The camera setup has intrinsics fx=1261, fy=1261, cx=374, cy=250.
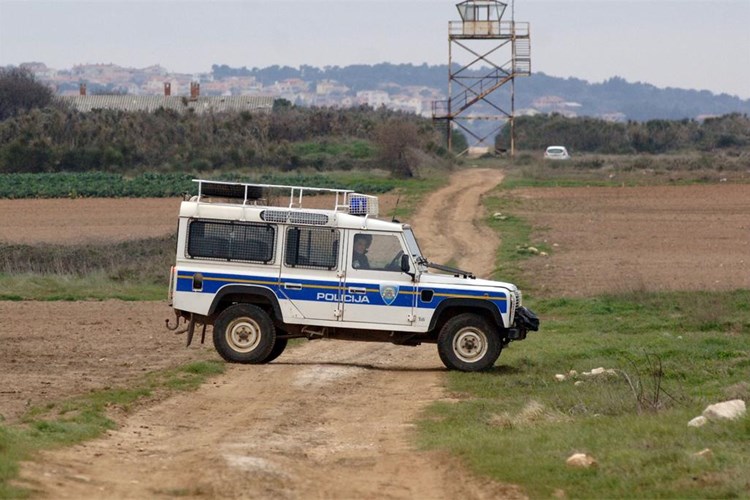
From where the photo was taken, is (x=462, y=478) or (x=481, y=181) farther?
(x=481, y=181)

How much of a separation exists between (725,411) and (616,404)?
1804 mm

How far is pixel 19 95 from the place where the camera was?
9769 cm

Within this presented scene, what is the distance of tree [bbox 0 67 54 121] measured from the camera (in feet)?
316

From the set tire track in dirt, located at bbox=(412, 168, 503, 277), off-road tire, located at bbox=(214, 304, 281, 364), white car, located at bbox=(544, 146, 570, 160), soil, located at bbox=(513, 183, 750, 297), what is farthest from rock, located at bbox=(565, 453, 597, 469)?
white car, located at bbox=(544, 146, 570, 160)

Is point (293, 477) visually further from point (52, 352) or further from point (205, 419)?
point (52, 352)

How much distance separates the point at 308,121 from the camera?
3499 inches

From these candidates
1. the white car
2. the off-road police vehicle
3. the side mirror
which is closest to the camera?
the side mirror

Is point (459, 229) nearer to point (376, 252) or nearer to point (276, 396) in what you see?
point (376, 252)

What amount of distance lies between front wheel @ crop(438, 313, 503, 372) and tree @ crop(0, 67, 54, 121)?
3190 inches

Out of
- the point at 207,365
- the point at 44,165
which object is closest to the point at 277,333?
the point at 207,365

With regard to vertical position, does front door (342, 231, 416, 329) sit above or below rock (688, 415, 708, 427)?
above

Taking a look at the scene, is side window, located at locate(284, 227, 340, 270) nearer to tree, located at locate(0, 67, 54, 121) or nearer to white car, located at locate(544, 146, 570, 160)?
white car, located at locate(544, 146, 570, 160)

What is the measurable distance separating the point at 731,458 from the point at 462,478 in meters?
2.22

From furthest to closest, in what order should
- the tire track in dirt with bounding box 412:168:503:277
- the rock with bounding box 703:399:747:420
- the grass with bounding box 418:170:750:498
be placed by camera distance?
the tire track in dirt with bounding box 412:168:503:277
the rock with bounding box 703:399:747:420
the grass with bounding box 418:170:750:498
